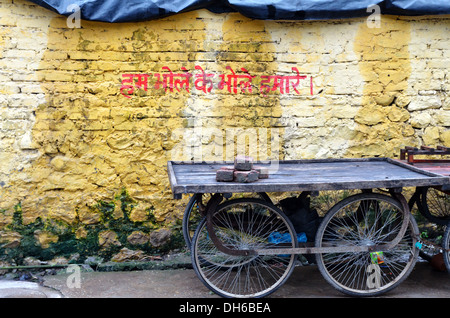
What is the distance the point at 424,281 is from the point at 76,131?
11.4ft

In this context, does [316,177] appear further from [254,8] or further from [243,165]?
[254,8]

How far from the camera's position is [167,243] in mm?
5066

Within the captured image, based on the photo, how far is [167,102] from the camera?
195 inches

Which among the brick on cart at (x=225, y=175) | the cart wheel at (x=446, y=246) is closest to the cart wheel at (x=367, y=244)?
the cart wheel at (x=446, y=246)

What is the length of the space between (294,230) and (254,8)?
2.13 m

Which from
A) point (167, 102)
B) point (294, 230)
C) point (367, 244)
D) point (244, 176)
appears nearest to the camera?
point (244, 176)

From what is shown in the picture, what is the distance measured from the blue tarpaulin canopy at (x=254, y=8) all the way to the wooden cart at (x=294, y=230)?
4.63ft

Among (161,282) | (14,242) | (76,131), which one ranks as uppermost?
(76,131)

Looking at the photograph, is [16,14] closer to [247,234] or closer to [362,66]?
[247,234]

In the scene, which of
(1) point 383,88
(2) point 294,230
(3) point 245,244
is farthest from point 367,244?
(1) point 383,88

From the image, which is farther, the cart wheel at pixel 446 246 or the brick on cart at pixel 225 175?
the cart wheel at pixel 446 246

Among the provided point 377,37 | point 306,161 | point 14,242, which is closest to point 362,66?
point 377,37

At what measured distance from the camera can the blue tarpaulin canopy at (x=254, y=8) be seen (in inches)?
180

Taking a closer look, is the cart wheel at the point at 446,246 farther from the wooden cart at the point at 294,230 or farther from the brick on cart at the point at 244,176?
the brick on cart at the point at 244,176
